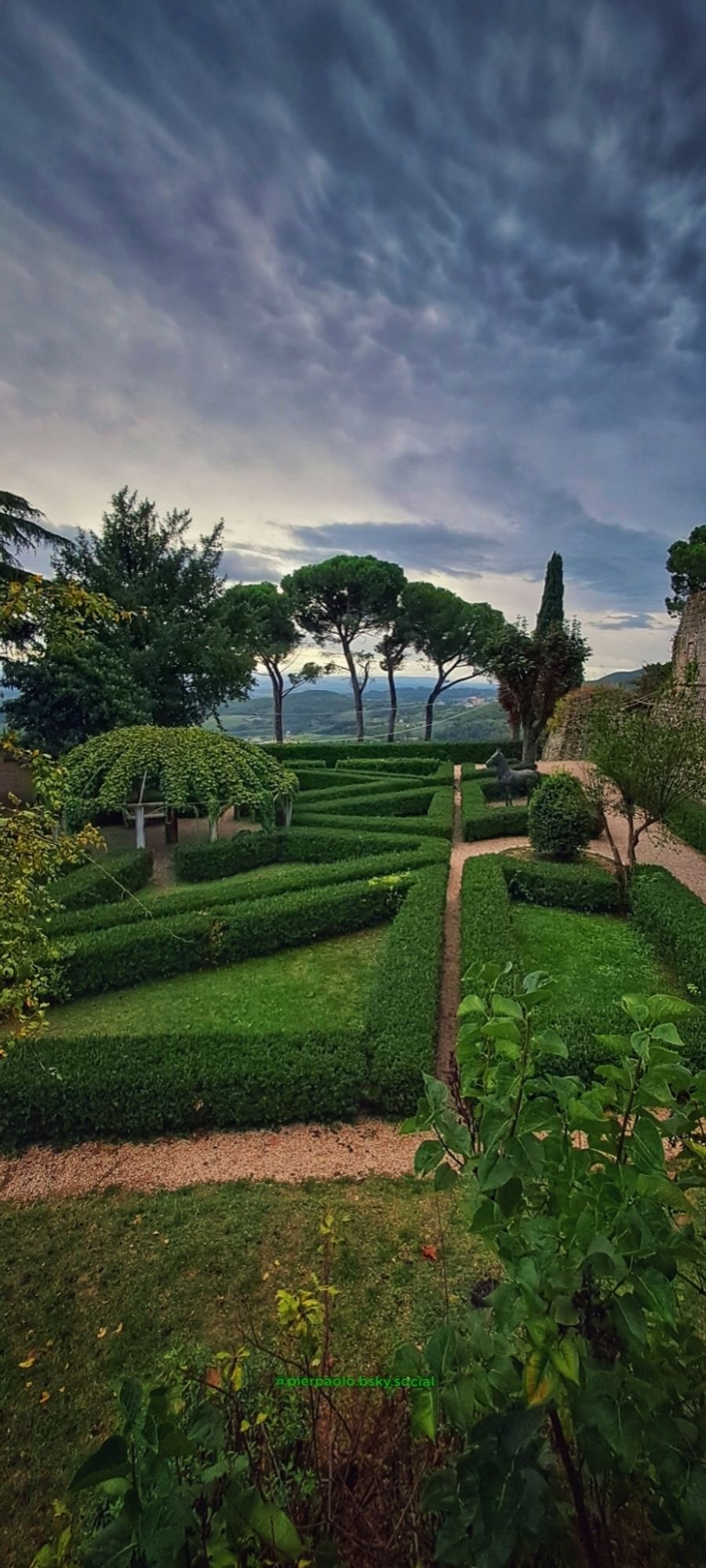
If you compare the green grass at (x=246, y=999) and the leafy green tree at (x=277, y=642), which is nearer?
the green grass at (x=246, y=999)

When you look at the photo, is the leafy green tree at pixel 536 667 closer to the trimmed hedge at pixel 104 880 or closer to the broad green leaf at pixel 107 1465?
the trimmed hedge at pixel 104 880

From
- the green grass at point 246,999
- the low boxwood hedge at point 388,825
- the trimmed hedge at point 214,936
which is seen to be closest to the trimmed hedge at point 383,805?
the low boxwood hedge at point 388,825

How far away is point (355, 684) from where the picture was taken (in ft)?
113

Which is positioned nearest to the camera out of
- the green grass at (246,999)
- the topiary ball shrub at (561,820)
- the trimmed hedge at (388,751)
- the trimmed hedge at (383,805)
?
the green grass at (246,999)

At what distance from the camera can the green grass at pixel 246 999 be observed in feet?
18.5

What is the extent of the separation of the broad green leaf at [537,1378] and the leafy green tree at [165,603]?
18.5 m

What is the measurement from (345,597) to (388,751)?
12.1 metres

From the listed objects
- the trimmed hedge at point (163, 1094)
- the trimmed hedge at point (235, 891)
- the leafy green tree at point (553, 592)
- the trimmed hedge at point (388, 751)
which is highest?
the leafy green tree at point (553, 592)

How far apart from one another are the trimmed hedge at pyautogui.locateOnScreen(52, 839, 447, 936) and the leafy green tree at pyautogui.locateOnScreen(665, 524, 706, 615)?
2093 centimetres

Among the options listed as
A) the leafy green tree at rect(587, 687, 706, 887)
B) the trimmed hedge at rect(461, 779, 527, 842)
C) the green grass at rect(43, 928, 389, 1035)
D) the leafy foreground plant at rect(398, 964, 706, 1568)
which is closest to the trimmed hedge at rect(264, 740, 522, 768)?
the trimmed hedge at rect(461, 779, 527, 842)

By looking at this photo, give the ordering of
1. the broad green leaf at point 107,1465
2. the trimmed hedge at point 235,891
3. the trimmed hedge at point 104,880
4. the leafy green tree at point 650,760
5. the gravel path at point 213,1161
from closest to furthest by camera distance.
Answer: the broad green leaf at point 107,1465
the gravel path at point 213,1161
the trimmed hedge at point 235,891
the leafy green tree at point 650,760
the trimmed hedge at point 104,880

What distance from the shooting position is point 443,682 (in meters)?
35.6

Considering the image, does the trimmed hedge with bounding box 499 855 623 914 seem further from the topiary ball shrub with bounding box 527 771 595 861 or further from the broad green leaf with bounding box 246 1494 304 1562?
the broad green leaf with bounding box 246 1494 304 1562

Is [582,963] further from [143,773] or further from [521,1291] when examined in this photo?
[143,773]
